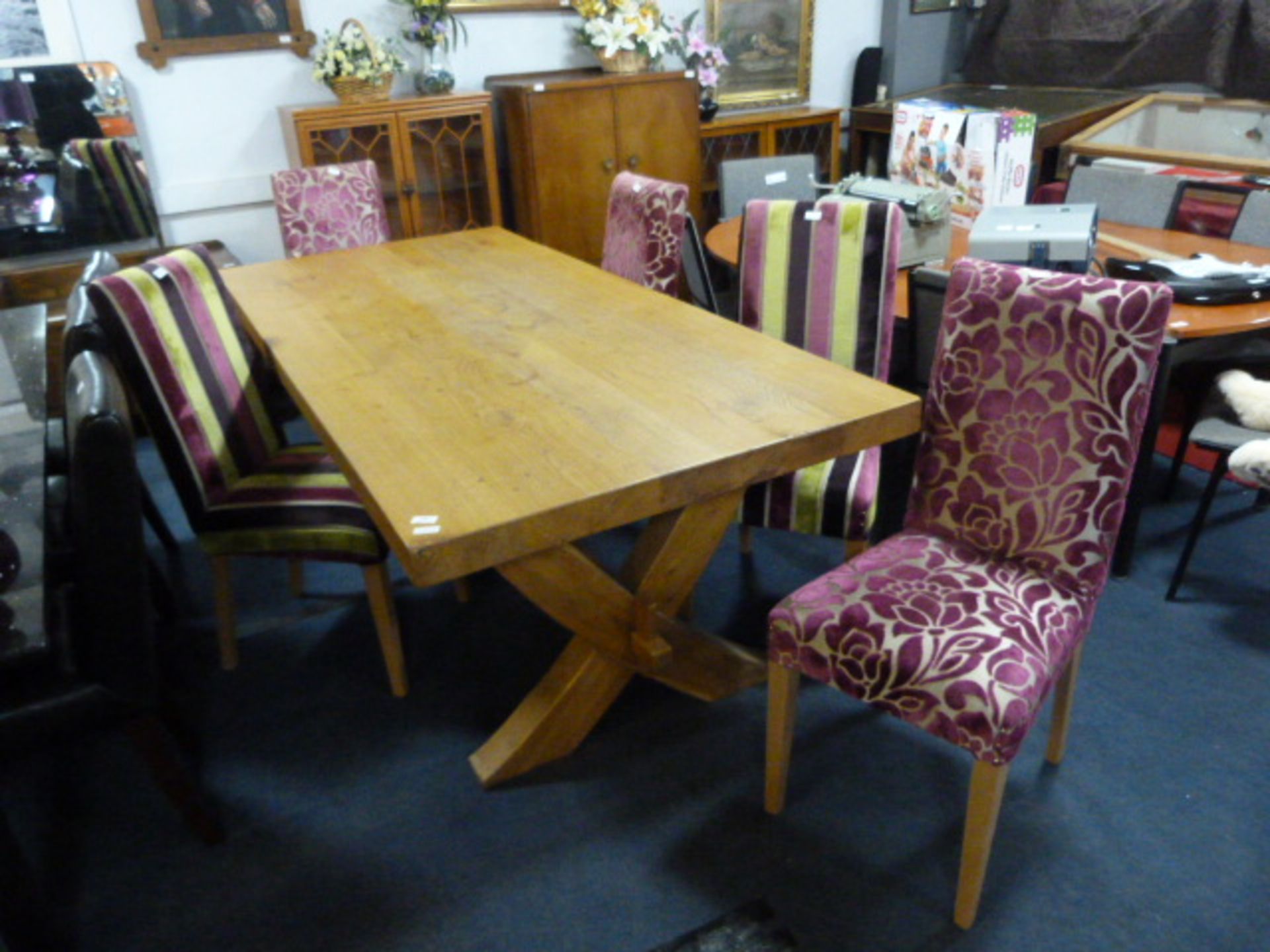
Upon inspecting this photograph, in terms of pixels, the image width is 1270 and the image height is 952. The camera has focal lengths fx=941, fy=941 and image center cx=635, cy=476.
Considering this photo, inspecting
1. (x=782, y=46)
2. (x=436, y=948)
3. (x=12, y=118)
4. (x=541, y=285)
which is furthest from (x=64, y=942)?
(x=782, y=46)

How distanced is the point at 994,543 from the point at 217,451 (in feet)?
5.10

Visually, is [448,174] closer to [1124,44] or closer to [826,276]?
[826,276]

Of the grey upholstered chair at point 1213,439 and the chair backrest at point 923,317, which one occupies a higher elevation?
the chair backrest at point 923,317

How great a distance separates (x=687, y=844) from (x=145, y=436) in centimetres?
267

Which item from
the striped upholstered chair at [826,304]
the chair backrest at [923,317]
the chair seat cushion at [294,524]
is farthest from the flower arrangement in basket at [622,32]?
the chair seat cushion at [294,524]

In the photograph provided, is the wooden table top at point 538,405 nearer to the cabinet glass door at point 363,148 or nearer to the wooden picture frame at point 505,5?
the cabinet glass door at point 363,148

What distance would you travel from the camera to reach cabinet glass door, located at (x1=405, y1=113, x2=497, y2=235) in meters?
3.60

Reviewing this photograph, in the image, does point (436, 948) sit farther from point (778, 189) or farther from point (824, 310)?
point (778, 189)

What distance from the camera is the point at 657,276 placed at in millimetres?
2537

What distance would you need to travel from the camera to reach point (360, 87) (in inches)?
135

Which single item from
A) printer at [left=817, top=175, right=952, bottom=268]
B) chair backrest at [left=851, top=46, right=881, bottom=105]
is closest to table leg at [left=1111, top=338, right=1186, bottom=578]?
printer at [left=817, top=175, right=952, bottom=268]

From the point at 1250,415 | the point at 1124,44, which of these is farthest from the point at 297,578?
the point at 1124,44

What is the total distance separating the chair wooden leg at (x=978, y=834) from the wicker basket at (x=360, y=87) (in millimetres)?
3136

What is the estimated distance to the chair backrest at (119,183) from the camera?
331 cm
